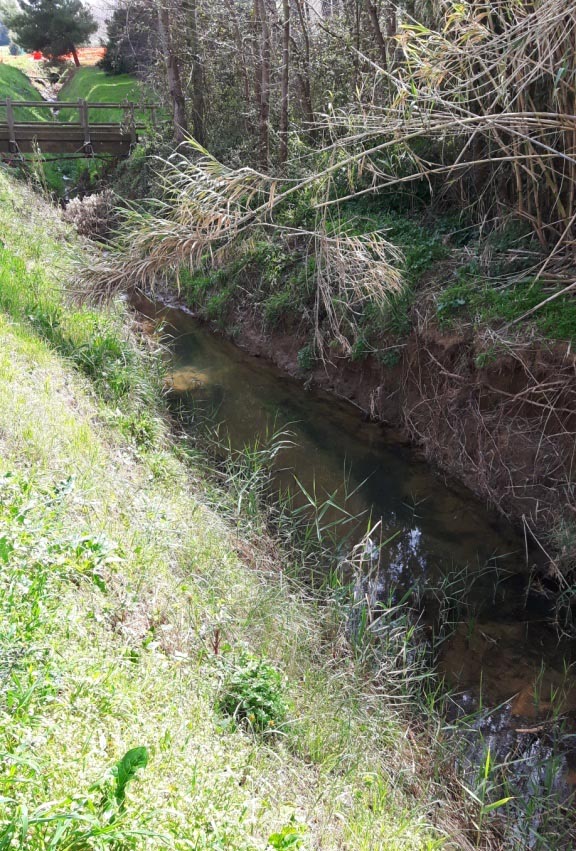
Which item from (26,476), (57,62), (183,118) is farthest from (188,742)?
(57,62)

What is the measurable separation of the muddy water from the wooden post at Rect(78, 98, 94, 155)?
10.6m

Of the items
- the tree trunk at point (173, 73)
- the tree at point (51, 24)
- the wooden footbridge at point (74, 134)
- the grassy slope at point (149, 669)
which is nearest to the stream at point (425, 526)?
the grassy slope at point (149, 669)

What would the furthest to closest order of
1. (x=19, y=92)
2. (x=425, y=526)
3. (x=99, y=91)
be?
(x=19, y=92), (x=99, y=91), (x=425, y=526)

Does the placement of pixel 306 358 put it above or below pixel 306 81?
below

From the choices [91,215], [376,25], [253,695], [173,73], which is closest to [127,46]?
[173,73]

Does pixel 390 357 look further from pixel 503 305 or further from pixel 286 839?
pixel 286 839

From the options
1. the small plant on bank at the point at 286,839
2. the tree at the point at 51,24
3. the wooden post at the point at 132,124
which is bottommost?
the small plant on bank at the point at 286,839

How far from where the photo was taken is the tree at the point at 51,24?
96.6 feet

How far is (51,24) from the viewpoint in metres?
29.8

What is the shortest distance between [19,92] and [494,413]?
31330 millimetres

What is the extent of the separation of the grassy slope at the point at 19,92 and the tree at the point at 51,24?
5.56ft

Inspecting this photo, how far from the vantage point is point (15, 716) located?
2.10m

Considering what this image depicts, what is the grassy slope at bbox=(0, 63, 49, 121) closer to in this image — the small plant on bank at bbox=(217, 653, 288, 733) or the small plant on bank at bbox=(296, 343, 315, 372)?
the small plant on bank at bbox=(296, 343, 315, 372)

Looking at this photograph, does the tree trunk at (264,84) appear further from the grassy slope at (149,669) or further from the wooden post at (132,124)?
the grassy slope at (149,669)
